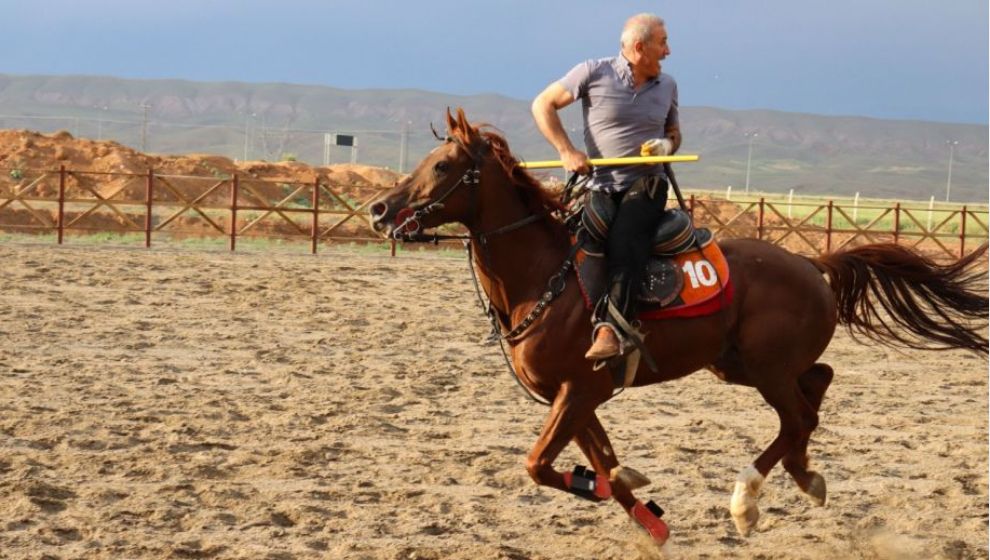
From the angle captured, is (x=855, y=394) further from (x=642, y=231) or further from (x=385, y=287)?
(x=385, y=287)

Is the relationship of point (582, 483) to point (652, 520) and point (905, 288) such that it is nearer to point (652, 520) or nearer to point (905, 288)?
point (652, 520)

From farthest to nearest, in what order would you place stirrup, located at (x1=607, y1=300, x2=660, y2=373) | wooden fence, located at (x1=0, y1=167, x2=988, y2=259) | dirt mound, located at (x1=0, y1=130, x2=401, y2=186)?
dirt mound, located at (x1=0, y1=130, x2=401, y2=186)
wooden fence, located at (x1=0, y1=167, x2=988, y2=259)
stirrup, located at (x1=607, y1=300, x2=660, y2=373)

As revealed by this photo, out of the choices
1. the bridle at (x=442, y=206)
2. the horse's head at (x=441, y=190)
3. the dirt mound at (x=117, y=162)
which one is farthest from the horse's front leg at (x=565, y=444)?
the dirt mound at (x=117, y=162)

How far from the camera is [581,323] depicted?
6410mm

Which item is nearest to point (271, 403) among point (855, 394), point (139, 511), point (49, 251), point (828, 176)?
point (139, 511)

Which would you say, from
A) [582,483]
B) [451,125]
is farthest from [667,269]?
[451,125]

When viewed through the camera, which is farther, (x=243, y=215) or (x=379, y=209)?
(x=243, y=215)

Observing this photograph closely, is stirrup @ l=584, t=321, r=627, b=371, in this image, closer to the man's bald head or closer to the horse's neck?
the horse's neck

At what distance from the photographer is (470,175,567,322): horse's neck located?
6516mm

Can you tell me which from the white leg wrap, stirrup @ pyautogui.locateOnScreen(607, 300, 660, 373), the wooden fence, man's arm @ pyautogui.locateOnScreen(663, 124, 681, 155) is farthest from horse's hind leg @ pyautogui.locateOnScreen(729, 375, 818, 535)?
the wooden fence

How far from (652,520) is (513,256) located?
1461 millimetres

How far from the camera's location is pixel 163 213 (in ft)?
110

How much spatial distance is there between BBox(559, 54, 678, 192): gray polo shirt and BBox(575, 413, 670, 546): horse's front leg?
123cm

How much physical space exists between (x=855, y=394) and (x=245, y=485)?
5.99 m
